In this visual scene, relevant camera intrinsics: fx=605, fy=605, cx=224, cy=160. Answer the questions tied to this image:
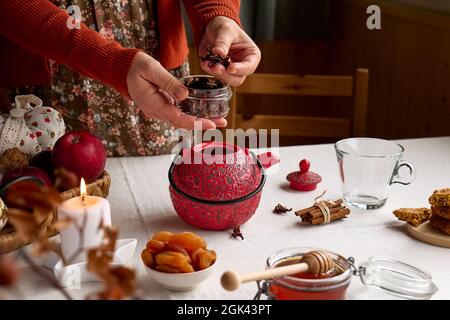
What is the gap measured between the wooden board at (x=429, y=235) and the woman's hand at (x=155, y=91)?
1.28 feet

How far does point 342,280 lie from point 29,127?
724mm

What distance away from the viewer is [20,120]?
1.19 m

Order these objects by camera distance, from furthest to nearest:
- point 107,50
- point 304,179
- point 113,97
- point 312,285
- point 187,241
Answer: point 113,97, point 304,179, point 107,50, point 187,241, point 312,285

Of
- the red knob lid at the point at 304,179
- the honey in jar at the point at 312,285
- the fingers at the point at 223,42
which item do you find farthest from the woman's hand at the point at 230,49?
the honey in jar at the point at 312,285

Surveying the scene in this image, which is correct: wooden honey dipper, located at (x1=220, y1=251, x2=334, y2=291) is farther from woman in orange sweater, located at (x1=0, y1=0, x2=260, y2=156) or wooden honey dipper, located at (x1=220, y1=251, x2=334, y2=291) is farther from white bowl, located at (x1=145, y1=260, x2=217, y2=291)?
woman in orange sweater, located at (x1=0, y1=0, x2=260, y2=156)

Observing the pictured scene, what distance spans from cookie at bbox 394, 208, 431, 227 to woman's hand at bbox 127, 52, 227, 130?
362 millimetres

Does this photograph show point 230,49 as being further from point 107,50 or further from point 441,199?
point 441,199

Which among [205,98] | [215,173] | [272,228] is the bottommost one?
[272,228]

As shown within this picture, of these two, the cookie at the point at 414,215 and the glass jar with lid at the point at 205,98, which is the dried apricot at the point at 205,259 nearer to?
the glass jar with lid at the point at 205,98

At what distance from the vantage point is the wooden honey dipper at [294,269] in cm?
72

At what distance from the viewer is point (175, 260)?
2.81 ft

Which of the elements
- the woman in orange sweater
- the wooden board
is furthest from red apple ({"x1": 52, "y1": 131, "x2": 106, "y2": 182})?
the wooden board

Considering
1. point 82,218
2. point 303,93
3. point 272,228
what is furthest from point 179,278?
point 303,93

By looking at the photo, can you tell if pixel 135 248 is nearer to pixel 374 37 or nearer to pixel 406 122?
pixel 406 122
